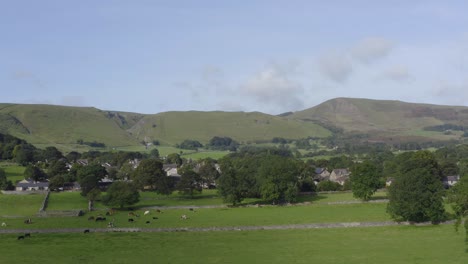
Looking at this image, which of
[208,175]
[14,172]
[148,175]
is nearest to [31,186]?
[14,172]

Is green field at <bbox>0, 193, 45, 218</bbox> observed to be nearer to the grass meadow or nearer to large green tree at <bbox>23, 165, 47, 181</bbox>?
the grass meadow

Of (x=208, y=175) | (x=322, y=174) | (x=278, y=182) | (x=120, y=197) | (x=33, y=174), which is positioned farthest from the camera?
(x=322, y=174)

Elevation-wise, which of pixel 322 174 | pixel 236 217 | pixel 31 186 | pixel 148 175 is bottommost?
pixel 236 217

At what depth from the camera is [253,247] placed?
5722 centimetres

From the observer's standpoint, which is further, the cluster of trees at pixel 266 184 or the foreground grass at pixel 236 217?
the cluster of trees at pixel 266 184

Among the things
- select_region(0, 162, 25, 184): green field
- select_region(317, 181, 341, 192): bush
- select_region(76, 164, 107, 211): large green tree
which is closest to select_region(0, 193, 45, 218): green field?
select_region(76, 164, 107, 211): large green tree

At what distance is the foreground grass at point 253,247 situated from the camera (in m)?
50.2

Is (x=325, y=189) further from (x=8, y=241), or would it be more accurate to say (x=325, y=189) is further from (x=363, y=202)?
(x=8, y=241)

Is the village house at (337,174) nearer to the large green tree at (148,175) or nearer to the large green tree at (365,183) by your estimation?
the large green tree at (365,183)

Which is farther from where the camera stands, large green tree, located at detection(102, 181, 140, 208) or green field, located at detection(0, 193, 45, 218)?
large green tree, located at detection(102, 181, 140, 208)

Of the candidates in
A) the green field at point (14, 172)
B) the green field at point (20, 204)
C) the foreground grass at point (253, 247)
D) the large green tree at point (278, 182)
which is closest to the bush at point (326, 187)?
the large green tree at point (278, 182)

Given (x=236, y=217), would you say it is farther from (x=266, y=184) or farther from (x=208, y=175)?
(x=208, y=175)

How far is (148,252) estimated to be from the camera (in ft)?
180

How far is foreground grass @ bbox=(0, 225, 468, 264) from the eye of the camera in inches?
1977
